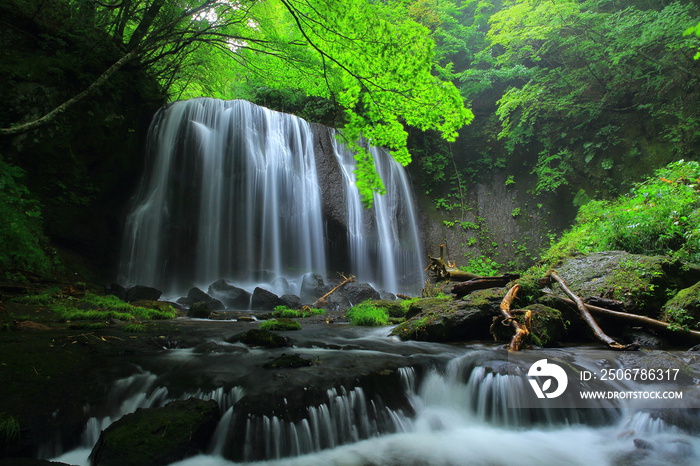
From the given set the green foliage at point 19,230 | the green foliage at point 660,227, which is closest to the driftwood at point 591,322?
the green foliage at point 660,227

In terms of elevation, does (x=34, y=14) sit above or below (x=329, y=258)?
above

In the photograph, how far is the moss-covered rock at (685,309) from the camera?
4523 millimetres

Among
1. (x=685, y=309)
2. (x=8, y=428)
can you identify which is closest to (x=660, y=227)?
(x=685, y=309)

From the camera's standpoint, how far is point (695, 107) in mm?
12641

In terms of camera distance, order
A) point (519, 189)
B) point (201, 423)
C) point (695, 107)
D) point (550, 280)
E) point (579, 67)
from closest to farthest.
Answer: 1. point (201, 423)
2. point (550, 280)
3. point (695, 107)
4. point (579, 67)
5. point (519, 189)

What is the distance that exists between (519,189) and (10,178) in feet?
66.5

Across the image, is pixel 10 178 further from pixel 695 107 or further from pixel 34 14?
pixel 695 107

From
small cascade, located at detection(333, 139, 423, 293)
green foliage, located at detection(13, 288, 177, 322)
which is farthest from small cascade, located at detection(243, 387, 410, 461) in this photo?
small cascade, located at detection(333, 139, 423, 293)

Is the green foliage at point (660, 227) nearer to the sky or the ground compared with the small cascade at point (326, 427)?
nearer to the sky

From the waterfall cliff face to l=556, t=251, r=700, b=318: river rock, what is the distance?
10737 mm

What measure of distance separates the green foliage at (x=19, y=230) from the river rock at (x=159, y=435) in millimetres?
7841

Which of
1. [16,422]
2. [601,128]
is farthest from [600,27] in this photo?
[16,422]

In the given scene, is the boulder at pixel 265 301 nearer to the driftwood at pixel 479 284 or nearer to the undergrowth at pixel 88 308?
the undergrowth at pixel 88 308

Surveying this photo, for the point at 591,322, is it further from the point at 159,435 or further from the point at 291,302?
the point at 291,302
